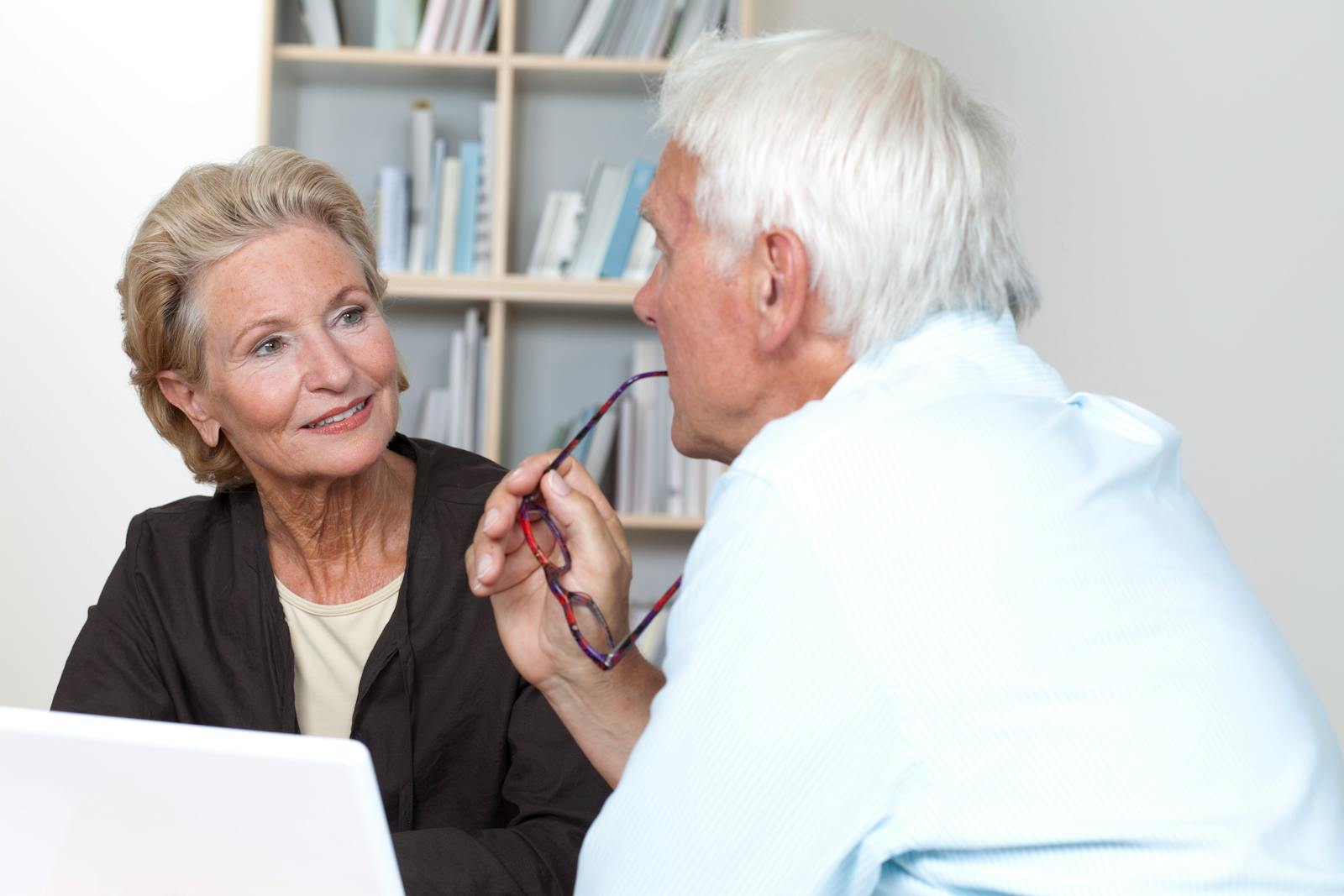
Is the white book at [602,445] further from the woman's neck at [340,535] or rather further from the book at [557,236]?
the woman's neck at [340,535]

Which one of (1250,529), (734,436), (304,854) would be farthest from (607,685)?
(1250,529)

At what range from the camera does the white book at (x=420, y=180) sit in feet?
9.70

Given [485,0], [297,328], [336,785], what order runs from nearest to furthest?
[336,785] → [297,328] → [485,0]

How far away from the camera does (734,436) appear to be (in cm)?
110

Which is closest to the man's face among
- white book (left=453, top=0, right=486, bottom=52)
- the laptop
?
the laptop

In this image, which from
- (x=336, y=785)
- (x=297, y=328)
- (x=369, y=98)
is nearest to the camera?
(x=336, y=785)

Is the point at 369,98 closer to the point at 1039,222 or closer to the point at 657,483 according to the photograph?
the point at 657,483

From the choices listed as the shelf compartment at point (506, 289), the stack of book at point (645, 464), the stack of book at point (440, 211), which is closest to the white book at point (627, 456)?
the stack of book at point (645, 464)

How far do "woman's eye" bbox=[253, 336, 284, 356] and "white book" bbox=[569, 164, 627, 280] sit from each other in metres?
1.46

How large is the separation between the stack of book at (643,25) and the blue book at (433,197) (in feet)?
1.21

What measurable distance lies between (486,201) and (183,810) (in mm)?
2285

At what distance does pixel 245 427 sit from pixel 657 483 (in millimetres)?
1469

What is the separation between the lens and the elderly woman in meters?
1.51

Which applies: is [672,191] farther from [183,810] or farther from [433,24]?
[433,24]
